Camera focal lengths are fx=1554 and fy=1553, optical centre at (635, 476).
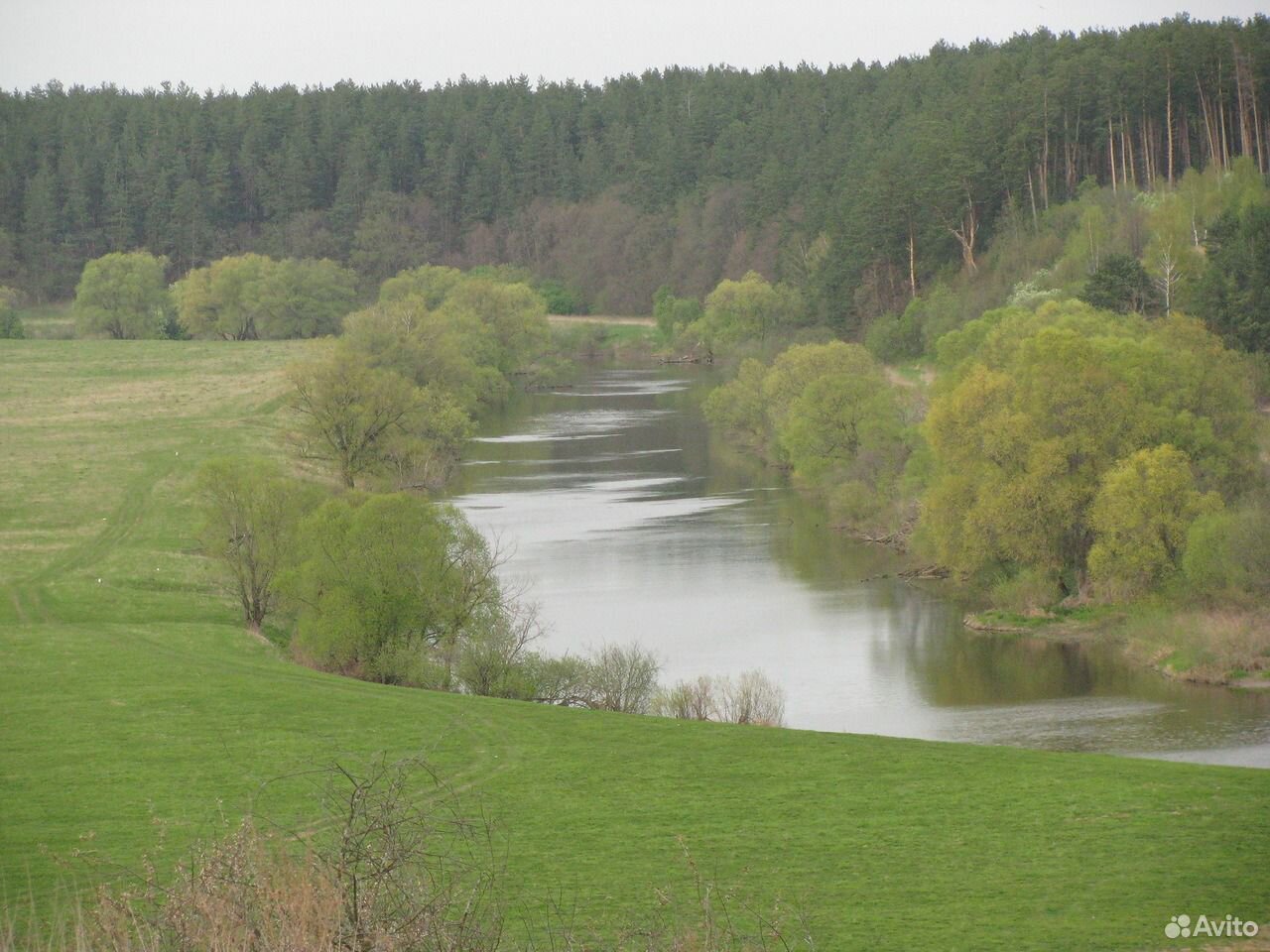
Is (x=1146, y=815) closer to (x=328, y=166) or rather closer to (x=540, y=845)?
(x=540, y=845)

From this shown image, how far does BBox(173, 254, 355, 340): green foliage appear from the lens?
340 feet

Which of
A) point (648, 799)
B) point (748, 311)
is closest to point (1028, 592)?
point (648, 799)

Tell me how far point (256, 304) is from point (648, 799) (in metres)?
87.3

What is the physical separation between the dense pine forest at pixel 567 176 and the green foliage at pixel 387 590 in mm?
57080

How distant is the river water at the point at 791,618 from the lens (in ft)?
106

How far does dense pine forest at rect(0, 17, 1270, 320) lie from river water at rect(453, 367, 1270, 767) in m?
30.1

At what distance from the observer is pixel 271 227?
14025 centimetres

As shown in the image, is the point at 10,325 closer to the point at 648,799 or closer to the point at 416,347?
the point at 416,347

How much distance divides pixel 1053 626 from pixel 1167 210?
3623 centimetres

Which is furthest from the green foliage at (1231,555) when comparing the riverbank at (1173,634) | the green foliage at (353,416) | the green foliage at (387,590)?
the green foliage at (353,416)

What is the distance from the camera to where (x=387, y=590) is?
108 ft

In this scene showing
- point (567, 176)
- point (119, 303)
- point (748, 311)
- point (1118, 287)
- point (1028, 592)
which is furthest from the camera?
point (567, 176)

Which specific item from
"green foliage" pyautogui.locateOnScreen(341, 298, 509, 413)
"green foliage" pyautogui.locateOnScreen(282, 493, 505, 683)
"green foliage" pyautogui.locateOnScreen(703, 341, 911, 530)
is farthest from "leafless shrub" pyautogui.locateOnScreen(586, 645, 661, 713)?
"green foliage" pyautogui.locateOnScreen(341, 298, 509, 413)

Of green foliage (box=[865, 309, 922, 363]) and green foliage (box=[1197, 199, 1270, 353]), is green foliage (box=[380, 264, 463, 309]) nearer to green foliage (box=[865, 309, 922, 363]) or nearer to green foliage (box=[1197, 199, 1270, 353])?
green foliage (box=[865, 309, 922, 363])
